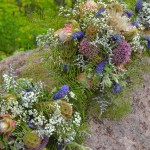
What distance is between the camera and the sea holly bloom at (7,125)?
224 centimetres

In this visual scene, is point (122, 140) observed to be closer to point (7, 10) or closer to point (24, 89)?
point (24, 89)

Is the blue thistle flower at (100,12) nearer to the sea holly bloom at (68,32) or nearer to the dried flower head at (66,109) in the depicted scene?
the sea holly bloom at (68,32)

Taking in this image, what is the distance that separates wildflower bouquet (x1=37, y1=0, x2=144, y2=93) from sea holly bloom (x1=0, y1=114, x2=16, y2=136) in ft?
1.80

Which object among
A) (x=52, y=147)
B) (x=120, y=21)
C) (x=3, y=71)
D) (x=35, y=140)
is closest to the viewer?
(x=35, y=140)

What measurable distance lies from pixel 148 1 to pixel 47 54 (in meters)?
1.07

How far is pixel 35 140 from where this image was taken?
2.29 metres

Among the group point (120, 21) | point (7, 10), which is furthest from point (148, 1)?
point (7, 10)

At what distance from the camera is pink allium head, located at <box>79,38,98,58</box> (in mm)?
2619

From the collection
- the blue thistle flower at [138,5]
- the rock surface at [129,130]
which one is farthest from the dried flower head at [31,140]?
the blue thistle flower at [138,5]

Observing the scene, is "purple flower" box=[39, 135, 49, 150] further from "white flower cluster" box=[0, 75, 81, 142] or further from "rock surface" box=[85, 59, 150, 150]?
"rock surface" box=[85, 59, 150, 150]

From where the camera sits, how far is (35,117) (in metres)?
2.41

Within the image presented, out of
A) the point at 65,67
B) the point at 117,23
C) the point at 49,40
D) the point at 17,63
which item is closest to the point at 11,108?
the point at 65,67

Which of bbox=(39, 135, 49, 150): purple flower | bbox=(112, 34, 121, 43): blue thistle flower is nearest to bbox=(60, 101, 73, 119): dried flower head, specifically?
bbox=(39, 135, 49, 150): purple flower

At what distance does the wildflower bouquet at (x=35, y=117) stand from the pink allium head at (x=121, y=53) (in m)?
0.33
